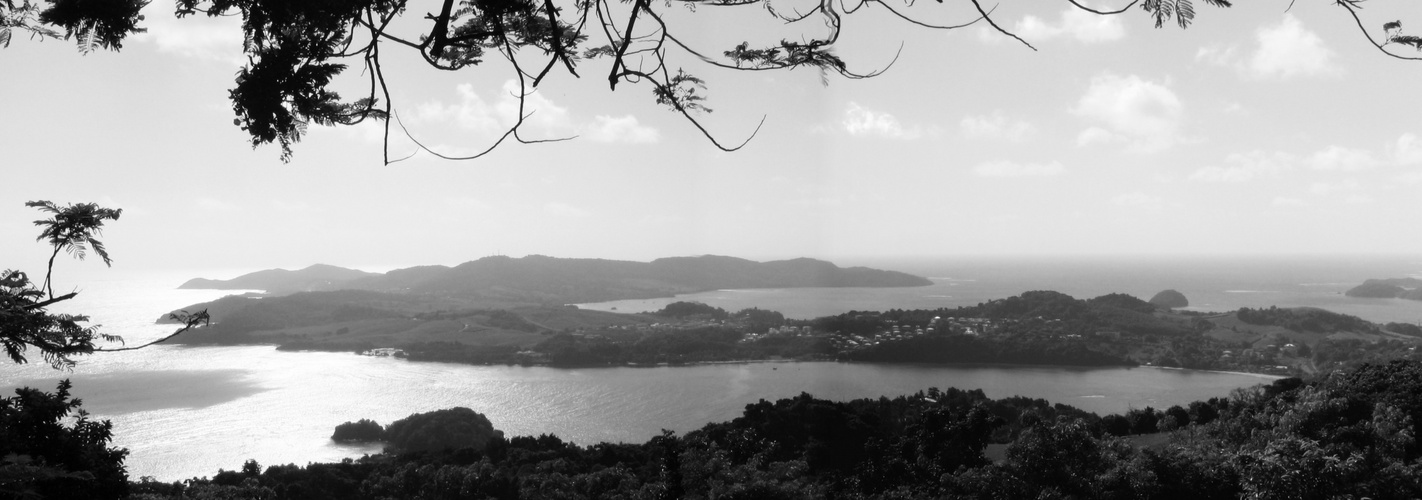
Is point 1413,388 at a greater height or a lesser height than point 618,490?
greater

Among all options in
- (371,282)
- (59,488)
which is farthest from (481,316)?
(59,488)

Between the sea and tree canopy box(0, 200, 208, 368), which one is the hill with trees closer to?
tree canopy box(0, 200, 208, 368)

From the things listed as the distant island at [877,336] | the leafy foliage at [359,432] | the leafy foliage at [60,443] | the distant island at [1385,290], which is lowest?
the leafy foliage at [359,432]

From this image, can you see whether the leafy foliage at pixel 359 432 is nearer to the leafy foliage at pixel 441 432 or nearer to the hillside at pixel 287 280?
the leafy foliage at pixel 441 432

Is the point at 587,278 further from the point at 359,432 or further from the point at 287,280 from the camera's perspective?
the point at 359,432

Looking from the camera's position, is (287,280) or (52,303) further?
(287,280)

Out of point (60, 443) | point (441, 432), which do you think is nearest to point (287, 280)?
point (441, 432)

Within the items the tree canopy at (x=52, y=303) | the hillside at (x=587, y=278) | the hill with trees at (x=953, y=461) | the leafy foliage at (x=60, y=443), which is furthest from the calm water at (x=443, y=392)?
the hillside at (x=587, y=278)

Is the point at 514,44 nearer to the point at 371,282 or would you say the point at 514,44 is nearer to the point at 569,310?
the point at 569,310

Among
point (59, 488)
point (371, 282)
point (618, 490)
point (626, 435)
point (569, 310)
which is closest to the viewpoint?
point (59, 488)
